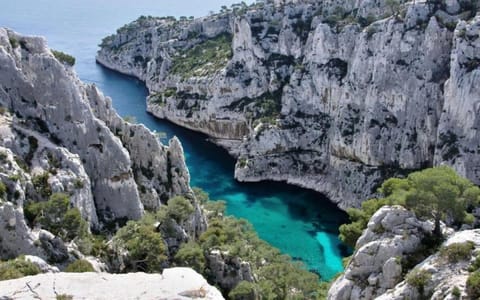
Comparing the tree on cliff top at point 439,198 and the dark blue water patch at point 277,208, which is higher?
the tree on cliff top at point 439,198

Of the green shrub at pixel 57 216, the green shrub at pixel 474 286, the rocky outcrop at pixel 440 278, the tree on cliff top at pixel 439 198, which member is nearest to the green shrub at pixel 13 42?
the green shrub at pixel 57 216

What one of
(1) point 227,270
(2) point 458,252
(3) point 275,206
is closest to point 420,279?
(2) point 458,252

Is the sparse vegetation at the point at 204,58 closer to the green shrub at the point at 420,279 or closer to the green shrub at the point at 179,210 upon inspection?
the green shrub at the point at 179,210

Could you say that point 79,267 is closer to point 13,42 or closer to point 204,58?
point 13,42

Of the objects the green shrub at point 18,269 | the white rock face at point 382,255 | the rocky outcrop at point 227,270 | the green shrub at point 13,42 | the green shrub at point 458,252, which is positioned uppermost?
the green shrub at point 13,42

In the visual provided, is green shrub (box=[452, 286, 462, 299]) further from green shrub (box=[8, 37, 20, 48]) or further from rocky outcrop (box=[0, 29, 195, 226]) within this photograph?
green shrub (box=[8, 37, 20, 48])

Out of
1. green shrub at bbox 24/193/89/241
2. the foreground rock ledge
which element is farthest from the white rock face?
green shrub at bbox 24/193/89/241
